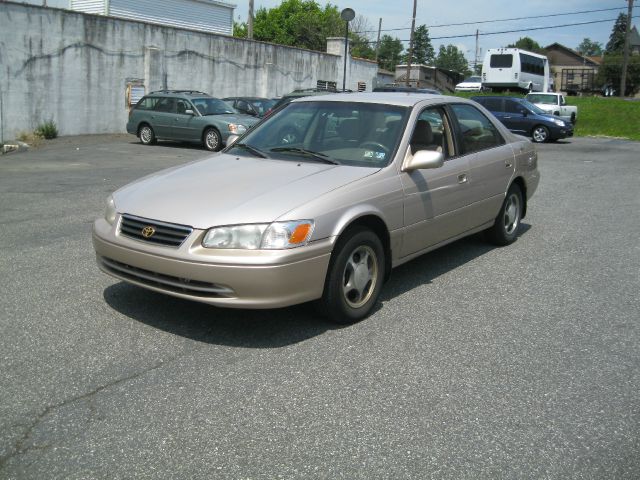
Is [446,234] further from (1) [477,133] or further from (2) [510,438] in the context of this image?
(2) [510,438]

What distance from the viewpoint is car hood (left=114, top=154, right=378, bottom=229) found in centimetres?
429

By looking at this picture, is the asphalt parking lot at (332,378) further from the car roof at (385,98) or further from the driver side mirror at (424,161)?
the car roof at (385,98)

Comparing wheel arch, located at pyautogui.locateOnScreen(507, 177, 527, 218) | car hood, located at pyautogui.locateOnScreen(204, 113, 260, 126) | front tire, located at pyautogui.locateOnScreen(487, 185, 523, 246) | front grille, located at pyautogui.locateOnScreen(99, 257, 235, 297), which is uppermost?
car hood, located at pyautogui.locateOnScreen(204, 113, 260, 126)

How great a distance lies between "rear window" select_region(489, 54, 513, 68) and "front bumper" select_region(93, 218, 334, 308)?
39404mm

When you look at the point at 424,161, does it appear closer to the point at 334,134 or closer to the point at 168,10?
the point at 334,134

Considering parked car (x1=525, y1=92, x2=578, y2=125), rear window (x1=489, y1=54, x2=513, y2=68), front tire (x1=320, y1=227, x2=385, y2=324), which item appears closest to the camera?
front tire (x1=320, y1=227, x2=385, y2=324)

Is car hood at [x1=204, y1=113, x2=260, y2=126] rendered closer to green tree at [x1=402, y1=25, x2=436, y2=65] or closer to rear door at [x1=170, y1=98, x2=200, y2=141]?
rear door at [x1=170, y1=98, x2=200, y2=141]

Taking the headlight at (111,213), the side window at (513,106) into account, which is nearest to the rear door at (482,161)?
the headlight at (111,213)

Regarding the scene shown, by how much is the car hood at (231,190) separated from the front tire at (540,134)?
70.0 feet

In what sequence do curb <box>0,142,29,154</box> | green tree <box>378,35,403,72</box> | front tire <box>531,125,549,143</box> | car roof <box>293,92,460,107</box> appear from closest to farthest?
1. car roof <box>293,92,460,107</box>
2. curb <box>0,142,29,154</box>
3. front tire <box>531,125,549,143</box>
4. green tree <box>378,35,403,72</box>

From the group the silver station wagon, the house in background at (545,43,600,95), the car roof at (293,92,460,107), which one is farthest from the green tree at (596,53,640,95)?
the silver station wagon

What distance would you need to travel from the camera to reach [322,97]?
6.05 metres

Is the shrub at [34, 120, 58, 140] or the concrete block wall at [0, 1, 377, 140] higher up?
the concrete block wall at [0, 1, 377, 140]

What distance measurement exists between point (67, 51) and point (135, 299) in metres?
18.7
